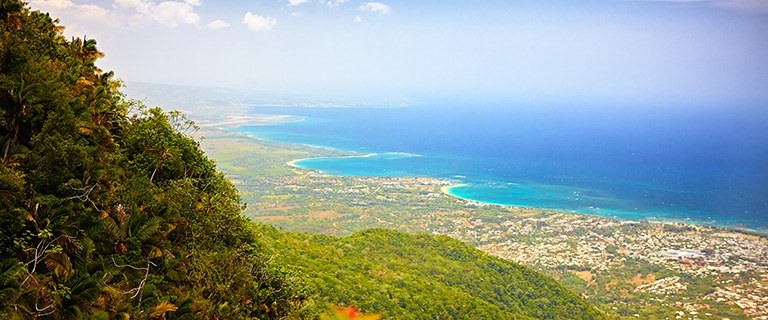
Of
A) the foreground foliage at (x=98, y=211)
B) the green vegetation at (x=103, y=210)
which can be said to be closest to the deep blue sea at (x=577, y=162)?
the green vegetation at (x=103, y=210)

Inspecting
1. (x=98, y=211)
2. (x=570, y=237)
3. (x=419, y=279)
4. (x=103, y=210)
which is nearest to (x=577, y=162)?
(x=570, y=237)

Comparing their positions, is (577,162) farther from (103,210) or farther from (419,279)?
(103,210)

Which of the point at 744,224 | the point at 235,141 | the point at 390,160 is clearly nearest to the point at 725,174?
the point at 744,224

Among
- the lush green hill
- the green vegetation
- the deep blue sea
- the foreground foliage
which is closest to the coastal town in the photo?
the lush green hill

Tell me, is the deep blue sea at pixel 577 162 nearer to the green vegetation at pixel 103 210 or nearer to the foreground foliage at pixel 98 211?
the green vegetation at pixel 103 210

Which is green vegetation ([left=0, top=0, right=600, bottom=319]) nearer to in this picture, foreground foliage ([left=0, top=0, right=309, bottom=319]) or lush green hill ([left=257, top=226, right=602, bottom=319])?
foreground foliage ([left=0, top=0, right=309, bottom=319])

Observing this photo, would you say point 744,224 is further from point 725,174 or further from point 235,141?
point 235,141
